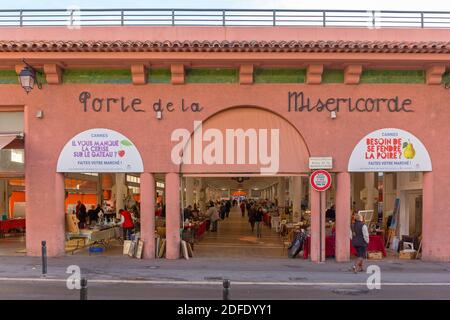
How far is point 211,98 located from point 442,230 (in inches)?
317

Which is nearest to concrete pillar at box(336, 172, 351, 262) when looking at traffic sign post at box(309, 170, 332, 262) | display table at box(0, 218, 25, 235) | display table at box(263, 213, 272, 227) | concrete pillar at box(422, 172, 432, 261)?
traffic sign post at box(309, 170, 332, 262)

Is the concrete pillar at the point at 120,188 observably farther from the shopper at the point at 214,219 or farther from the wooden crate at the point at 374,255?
the wooden crate at the point at 374,255

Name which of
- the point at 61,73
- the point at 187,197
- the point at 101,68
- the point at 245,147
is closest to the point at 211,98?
the point at 245,147

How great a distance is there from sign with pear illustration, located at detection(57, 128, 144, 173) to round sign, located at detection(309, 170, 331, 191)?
5.21 m

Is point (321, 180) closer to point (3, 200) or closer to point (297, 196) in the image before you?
point (297, 196)

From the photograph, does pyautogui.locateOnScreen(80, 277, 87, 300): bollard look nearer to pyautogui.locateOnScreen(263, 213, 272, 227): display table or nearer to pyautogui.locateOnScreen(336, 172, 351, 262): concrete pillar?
pyautogui.locateOnScreen(336, 172, 351, 262): concrete pillar

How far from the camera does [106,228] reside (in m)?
17.9

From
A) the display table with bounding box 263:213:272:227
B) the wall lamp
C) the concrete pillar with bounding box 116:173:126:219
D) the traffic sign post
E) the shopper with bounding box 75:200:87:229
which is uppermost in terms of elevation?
the wall lamp

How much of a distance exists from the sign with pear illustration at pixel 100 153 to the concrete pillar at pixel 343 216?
6.12m

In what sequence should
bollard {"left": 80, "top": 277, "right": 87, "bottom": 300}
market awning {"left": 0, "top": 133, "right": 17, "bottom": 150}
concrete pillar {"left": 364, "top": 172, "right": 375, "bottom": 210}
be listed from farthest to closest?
1. concrete pillar {"left": 364, "top": 172, "right": 375, "bottom": 210}
2. market awning {"left": 0, "top": 133, "right": 17, "bottom": 150}
3. bollard {"left": 80, "top": 277, "right": 87, "bottom": 300}

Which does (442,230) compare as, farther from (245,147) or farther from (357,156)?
(245,147)

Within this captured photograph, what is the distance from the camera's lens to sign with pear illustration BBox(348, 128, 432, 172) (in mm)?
14500

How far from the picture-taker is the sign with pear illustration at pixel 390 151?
47.6ft

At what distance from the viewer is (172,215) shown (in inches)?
577
